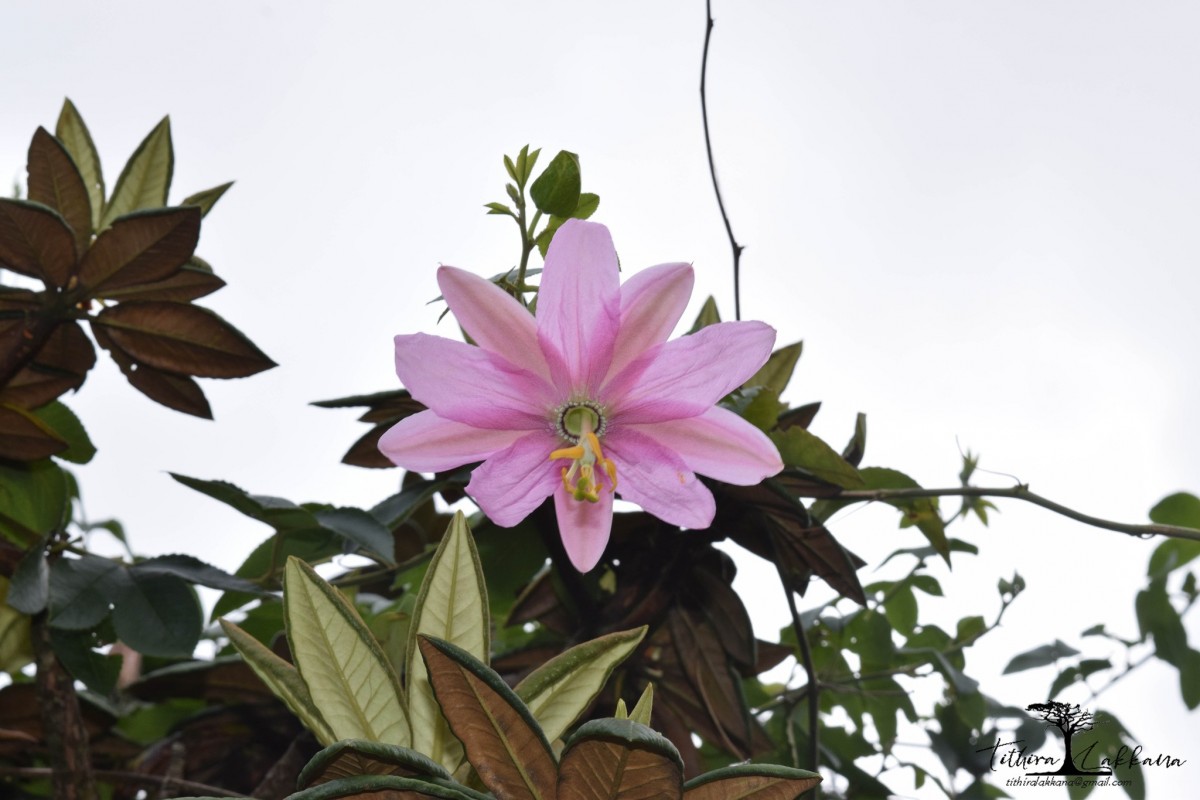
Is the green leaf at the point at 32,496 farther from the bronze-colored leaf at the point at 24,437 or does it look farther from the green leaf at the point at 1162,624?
the green leaf at the point at 1162,624

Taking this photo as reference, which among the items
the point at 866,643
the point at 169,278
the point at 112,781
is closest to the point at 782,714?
the point at 866,643

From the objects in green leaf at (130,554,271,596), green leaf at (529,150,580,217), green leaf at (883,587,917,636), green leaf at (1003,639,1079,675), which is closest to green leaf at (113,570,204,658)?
green leaf at (130,554,271,596)

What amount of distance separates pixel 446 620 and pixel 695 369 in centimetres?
23

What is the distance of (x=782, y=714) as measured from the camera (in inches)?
47.5

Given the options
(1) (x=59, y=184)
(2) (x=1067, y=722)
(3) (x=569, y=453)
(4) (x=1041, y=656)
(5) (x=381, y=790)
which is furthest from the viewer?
(4) (x=1041, y=656)

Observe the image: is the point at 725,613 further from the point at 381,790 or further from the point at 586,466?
the point at 381,790

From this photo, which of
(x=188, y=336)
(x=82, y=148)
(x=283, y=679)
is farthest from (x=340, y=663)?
(x=82, y=148)

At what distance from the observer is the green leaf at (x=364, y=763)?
1.50ft

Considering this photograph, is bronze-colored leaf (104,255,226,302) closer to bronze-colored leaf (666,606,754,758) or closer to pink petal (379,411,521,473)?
pink petal (379,411,521,473)

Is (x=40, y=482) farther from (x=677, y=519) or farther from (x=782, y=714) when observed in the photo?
(x=782, y=714)

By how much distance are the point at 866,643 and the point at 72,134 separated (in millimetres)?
994

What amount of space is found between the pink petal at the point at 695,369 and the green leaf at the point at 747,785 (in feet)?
0.89

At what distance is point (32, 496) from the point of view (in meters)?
0.98

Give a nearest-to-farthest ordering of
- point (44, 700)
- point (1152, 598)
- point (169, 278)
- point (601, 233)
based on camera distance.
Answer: point (601, 233) → point (44, 700) → point (169, 278) → point (1152, 598)
